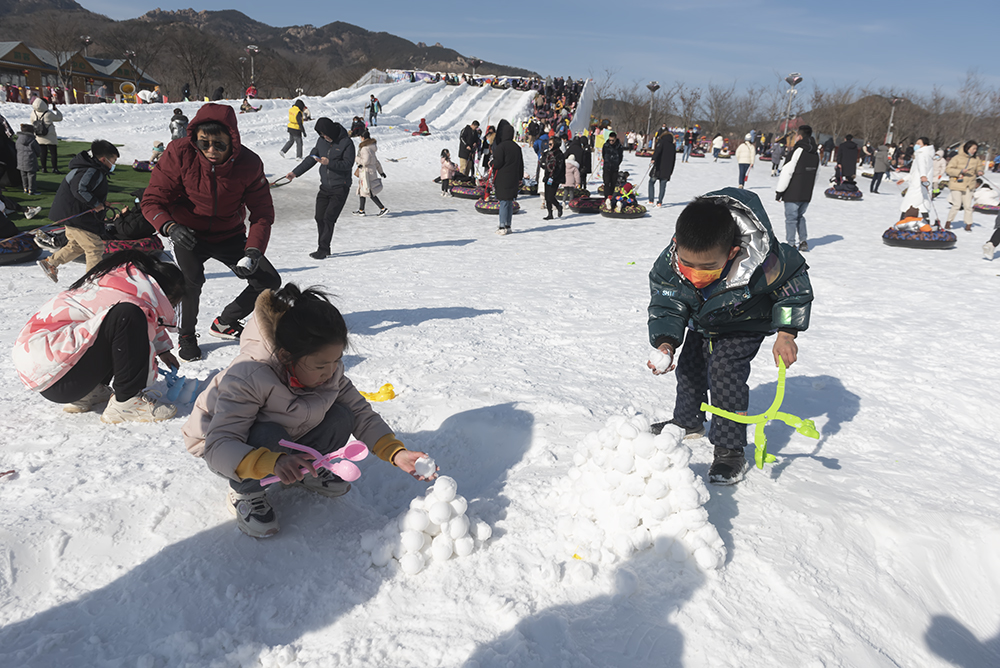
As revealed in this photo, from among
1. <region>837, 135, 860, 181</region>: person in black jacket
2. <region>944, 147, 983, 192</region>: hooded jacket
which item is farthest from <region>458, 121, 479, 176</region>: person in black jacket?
<region>837, 135, 860, 181</region>: person in black jacket

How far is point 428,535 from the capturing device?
2.35 m

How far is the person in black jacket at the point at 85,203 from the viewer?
5.85 metres

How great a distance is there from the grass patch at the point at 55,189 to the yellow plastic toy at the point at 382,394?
25.3 feet

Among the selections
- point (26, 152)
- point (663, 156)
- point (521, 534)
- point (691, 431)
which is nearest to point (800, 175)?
point (663, 156)

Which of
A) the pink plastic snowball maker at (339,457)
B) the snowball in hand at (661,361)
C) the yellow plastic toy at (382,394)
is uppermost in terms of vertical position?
the snowball in hand at (661,361)

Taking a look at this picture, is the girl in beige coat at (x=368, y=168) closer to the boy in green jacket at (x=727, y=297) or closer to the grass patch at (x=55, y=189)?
the grass patch at (x=55, y=189)

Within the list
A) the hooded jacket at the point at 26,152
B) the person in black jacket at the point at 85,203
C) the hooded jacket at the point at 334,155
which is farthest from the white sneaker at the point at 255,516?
the hooded jacket at the point at 26,152

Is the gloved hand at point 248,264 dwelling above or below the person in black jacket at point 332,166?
below

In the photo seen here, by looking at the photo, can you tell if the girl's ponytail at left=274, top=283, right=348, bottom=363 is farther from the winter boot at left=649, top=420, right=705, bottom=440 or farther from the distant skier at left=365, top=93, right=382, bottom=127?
the distant skier at left=365, top=93, right=382, bottom=127

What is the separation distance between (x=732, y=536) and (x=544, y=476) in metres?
0.90

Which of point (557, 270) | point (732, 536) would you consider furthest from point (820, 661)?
point (557, 270)

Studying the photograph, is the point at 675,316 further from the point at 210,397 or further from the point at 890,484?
the point at 210,397

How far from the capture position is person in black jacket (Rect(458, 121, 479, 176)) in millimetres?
16562

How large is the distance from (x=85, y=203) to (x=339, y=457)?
543 cm
